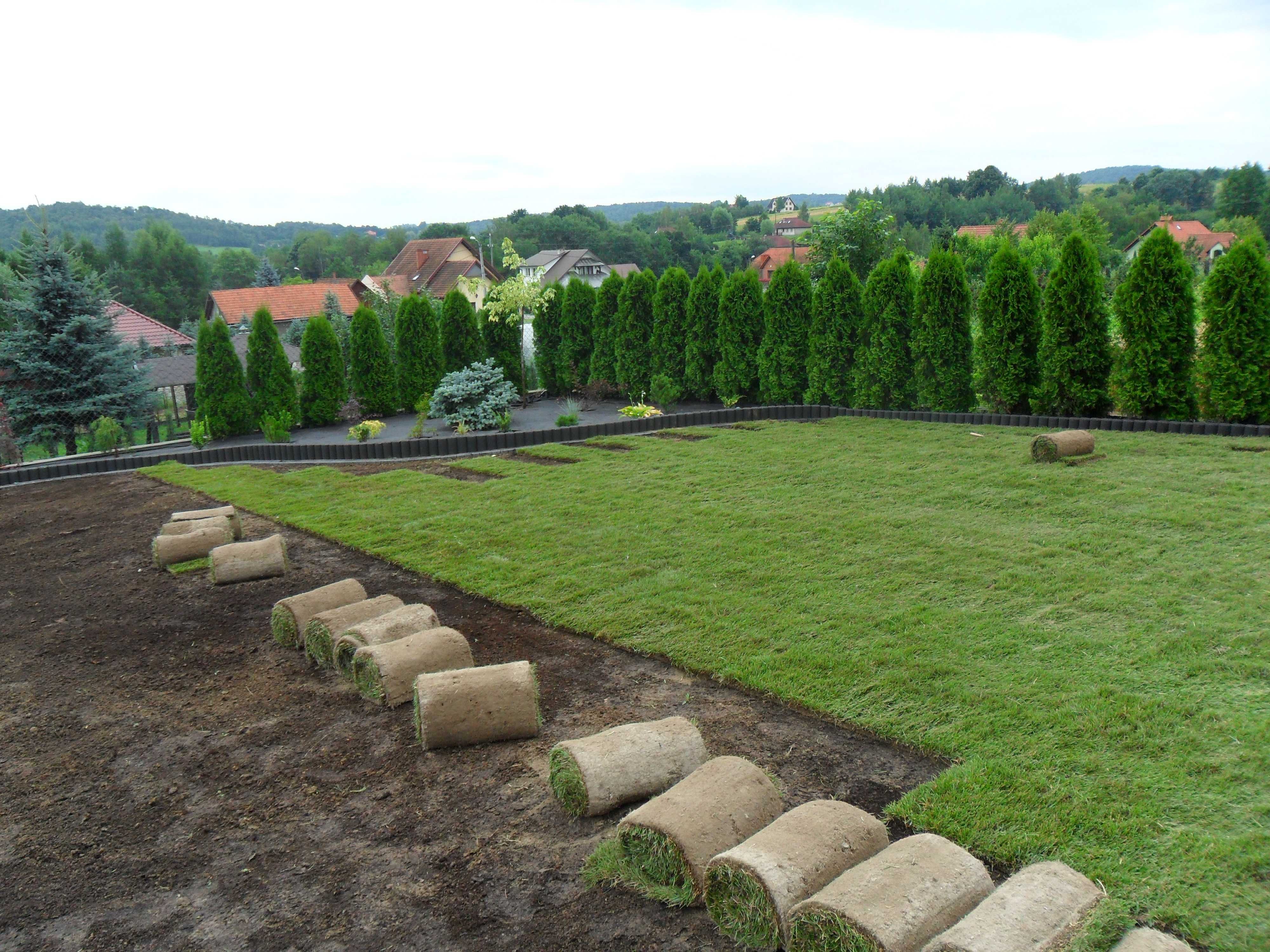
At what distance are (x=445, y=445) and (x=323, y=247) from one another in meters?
103

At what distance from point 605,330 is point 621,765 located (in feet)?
46.1

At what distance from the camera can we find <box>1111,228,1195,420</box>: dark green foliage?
1084 centimetres

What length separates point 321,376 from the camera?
16000 millimetres

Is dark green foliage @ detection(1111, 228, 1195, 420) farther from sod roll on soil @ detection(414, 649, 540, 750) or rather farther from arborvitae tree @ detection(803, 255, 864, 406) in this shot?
sod roll on soil @ detection(414, 649, 540, 750)

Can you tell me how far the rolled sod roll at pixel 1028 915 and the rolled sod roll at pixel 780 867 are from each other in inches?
17.4

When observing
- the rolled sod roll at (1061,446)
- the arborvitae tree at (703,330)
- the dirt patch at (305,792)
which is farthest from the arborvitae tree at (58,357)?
the rolled sod roll at (1061,446)

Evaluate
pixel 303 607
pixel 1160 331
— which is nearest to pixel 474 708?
pixel 303 607

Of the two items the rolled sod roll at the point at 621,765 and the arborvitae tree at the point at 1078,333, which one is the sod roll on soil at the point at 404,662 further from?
the arborvitae tree at the point at 1078,333

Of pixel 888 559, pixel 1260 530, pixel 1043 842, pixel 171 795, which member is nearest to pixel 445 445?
pixel 888 559

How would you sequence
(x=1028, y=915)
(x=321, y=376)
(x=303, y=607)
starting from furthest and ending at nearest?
(x=321, y=376)
(x=303, y=607)
(x=1028, y=915)

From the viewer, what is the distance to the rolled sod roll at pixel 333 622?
5355 millimetres

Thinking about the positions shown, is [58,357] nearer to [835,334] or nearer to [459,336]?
[459,336]

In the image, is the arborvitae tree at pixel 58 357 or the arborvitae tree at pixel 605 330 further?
the arborvitae tree at pixel 58 357

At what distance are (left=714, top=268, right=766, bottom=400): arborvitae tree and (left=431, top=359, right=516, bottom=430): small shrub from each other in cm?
Result: 391
